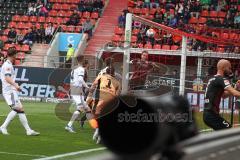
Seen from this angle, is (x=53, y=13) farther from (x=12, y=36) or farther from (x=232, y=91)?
(x=232, y=91)

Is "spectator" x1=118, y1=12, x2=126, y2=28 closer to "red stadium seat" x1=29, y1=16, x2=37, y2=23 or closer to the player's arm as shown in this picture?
"red stadium seat" x1=29, y1=16, x2=37, y2=23

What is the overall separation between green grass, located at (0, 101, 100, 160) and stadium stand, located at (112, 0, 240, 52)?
12.0 metres

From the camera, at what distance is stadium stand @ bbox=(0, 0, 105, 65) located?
34594mm

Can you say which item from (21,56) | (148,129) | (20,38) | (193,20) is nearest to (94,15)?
(20,38)

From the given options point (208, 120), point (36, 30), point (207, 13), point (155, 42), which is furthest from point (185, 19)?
point (208, 120)

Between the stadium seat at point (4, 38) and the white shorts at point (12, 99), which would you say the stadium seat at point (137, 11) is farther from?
the white shorts at point (12, 99)

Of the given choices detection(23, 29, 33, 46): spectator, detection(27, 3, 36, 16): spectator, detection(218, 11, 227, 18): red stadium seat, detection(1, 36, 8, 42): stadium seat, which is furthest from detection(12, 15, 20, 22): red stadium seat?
detection(218, 11, 227, 18): red stadium seat

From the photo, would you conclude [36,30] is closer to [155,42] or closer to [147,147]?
[155,42]

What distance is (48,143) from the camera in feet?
39.3

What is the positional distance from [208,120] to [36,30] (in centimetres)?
2579

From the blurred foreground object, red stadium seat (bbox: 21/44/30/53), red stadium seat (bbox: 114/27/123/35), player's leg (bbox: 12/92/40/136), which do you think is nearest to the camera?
the blurred foreground object

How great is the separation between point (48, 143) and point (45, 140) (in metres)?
0.52

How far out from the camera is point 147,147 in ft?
6.05

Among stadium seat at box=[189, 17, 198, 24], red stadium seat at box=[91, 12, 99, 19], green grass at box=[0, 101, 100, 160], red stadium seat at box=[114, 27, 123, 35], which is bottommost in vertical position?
green grass at box=[0, 101, 100, 160]
